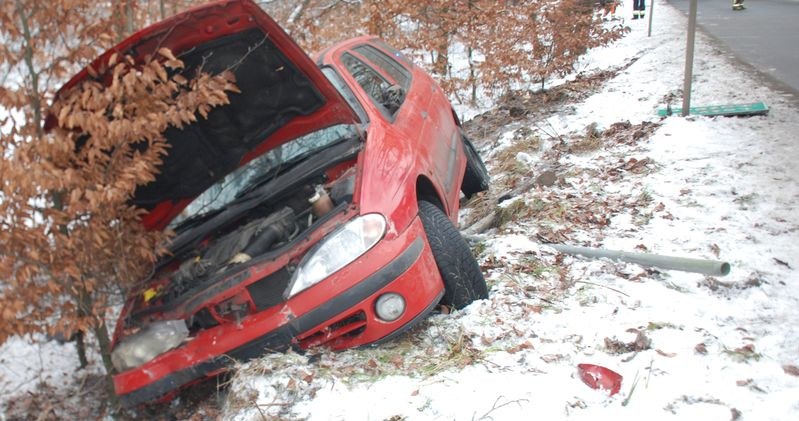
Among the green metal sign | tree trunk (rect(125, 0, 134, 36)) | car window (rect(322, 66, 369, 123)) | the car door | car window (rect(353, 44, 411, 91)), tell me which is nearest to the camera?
tree trunk (rect(125, 0, 134, 36))

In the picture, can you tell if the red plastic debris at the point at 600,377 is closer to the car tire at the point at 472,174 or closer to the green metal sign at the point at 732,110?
the car tire at the point at 472,174

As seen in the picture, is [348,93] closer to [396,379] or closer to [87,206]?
[87,206]

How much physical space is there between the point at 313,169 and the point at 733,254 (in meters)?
2.79

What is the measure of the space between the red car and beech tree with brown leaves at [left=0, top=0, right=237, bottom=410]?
210 millimetres

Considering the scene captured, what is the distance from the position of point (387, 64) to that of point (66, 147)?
10.8 feet

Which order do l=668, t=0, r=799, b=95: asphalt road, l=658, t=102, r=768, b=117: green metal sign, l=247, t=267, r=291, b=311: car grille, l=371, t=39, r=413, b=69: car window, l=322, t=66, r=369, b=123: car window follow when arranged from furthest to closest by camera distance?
1. l=668, t=0, r=799, b=95: asphalt road
2. l=658, t=102, r=768, b=117: green metal sign
3. l=371, t=39, r=413, b=69: car window
4. l=322, t=66, r=369, b=123: car window
5. l=247, t=267, r=291, b=311: car grille

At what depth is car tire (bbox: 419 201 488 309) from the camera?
3.40 m

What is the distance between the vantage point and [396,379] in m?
2.84

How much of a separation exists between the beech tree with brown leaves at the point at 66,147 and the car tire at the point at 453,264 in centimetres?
144

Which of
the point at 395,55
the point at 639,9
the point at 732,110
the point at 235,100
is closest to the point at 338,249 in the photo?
the point at 235,100

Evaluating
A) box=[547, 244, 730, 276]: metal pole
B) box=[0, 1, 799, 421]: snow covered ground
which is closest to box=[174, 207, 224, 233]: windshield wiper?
box=[0, 1, 799, 421]: snow covered ground

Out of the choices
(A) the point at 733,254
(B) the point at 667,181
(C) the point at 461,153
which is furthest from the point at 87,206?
(B) the point at 667,181

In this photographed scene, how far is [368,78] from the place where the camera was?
4848 mm

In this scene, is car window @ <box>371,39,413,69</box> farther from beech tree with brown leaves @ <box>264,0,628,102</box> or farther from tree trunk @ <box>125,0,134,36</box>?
beech tree with brown leaves @ <box>264,0,628,102</box>
